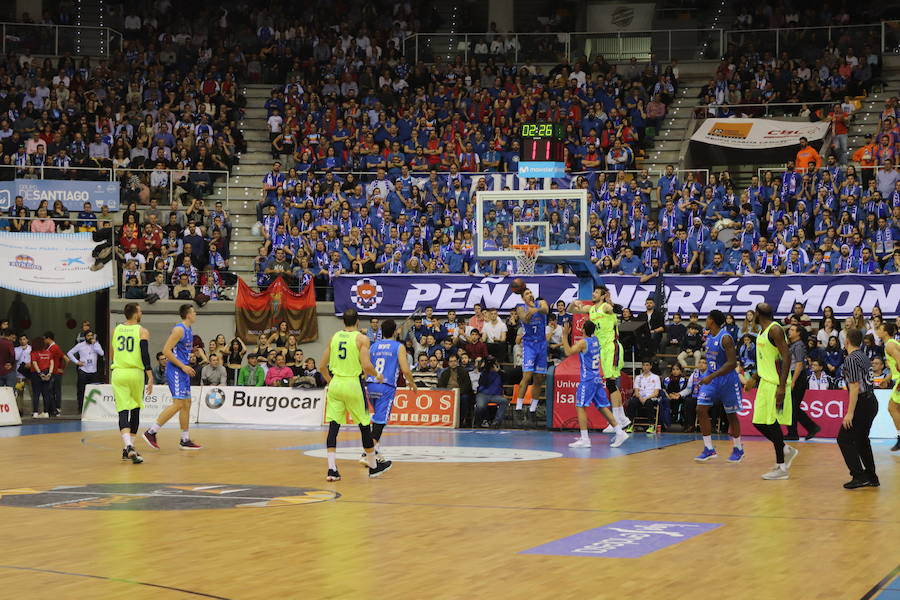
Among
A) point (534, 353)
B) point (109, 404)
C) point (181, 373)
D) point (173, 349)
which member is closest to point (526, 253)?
point (534, 353)

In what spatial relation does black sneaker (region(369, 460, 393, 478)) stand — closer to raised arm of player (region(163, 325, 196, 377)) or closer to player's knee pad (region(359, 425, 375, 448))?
player's knee pad (region(359, 425, 375, 448))

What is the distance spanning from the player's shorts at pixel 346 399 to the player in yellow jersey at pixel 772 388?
15.0 feet

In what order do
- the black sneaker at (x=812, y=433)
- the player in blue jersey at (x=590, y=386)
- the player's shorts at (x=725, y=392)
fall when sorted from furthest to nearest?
1. the black sneaker at (x=812, y=433)
2. the player in blue jersey at (x=590, y=386)
3. the player's shorts at (x=725, y=392)

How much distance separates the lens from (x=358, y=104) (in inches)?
1358

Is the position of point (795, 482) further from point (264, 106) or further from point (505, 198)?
point (264, 106)

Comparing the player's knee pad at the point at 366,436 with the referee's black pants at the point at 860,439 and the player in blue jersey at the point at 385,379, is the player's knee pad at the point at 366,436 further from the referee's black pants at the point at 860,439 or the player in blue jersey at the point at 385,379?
the referee's black pants at the point at 860,439

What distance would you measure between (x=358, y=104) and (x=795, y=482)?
2254 cm

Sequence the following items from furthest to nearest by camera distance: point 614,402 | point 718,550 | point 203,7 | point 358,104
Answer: point 203,7 < point 358,104 < point 614,402 < point 718,550

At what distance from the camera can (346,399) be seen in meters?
14.3

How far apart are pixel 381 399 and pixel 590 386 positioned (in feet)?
15.3

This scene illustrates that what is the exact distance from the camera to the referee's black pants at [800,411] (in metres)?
19.9

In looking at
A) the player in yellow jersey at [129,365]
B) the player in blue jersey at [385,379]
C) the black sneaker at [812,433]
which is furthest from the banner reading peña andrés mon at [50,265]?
the black sneaker at [812,433]

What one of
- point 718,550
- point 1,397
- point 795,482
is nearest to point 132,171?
point 1,397

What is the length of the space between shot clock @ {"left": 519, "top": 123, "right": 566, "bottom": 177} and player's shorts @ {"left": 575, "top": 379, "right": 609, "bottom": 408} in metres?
5.55
